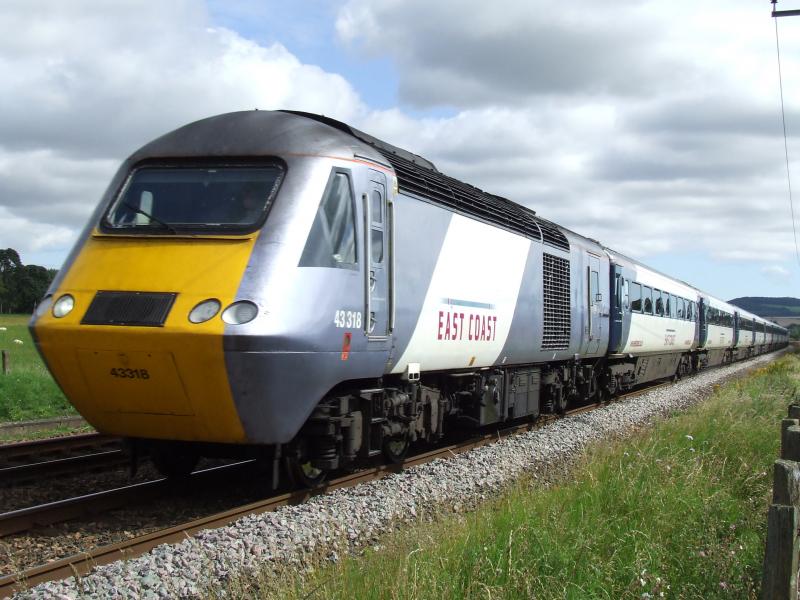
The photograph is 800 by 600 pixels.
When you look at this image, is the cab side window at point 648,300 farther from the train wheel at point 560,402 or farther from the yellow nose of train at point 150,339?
the yellow nose of train at point 150,339

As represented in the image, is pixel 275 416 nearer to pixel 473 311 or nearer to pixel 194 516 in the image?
pixel 194 516

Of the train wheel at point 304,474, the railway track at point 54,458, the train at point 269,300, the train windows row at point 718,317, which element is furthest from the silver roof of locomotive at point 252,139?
the train windows row at point 718,317

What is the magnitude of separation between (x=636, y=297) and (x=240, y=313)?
49.7 ft

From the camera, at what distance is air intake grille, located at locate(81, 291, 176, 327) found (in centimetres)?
624

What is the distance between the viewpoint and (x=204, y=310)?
6.21 meters

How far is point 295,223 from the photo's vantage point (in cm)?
673

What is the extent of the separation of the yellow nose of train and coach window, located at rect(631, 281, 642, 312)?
14289 mm

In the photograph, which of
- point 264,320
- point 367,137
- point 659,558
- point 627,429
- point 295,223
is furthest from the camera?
point 627,429

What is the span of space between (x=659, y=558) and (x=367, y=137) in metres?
5.28

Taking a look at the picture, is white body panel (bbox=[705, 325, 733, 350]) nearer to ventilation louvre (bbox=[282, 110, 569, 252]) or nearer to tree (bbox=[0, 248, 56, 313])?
ventilation louvre (bbox=[282, 110, 569, 252])

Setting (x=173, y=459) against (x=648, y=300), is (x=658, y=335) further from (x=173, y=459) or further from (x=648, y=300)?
(x=173, y=459)

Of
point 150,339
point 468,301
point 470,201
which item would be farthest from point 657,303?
point 150,339

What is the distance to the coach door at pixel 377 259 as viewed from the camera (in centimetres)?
751

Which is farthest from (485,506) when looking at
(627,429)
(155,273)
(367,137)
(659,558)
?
(627,429)
